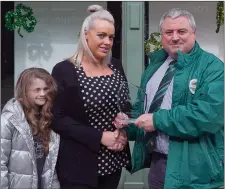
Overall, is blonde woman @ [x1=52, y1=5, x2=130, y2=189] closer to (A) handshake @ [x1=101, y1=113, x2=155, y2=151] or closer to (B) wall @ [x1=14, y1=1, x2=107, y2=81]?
(A) handshake @ [x1=101, y1=113, x2=155, y2=151]

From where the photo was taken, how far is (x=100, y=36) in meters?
2.59

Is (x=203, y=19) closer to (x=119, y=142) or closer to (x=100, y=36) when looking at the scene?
(x=100, y=36)

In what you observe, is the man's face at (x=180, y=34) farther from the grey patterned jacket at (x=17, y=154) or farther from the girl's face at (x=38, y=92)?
the grey patterned jacket at (x=17, y=154)

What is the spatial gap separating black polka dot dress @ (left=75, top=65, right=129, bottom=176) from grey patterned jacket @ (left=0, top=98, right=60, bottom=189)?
0.31 meters

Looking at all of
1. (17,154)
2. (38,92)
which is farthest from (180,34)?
(17,154)

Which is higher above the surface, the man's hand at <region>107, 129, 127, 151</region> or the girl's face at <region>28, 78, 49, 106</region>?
the girl's face at <region>28, 78, 49, 106</region>

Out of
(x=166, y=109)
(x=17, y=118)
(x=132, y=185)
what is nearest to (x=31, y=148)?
(x=17, y=118)

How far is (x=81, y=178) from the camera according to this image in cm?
258

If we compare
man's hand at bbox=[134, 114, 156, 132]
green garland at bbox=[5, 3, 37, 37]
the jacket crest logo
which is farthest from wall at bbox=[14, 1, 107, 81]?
the jacket crest logo

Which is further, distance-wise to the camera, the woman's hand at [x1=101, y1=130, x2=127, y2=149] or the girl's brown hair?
the girl's brown hair

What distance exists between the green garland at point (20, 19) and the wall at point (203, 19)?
54.3 inches

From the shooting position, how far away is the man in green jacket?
2.30 m

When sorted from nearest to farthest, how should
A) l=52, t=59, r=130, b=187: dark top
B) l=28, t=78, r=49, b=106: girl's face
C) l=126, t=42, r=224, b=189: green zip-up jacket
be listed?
l=126, t=42, r=224, b=189: green zip-up jacket → l=52, t=59, r=130, b=187: dark top → l=28, t=78, r=49, b=106: girl's face

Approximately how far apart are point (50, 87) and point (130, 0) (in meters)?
2.20
